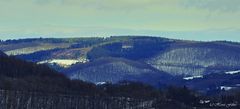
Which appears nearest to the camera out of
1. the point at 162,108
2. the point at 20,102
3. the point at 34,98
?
the point at 20,102

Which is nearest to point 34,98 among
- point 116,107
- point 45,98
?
point 45,98

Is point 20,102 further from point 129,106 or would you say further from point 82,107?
point 129,106

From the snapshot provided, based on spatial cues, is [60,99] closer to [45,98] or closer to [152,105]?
[45,98]

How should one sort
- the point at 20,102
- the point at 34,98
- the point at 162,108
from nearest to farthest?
the point at 20,102 → the point at 34,98 → the point at 162,108

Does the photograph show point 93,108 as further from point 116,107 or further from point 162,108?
point 162,108

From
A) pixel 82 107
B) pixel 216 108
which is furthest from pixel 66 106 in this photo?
pixel 216 108

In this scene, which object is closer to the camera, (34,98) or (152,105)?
(34,98)

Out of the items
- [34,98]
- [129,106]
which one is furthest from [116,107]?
[34,98]

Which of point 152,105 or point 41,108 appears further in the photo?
point 152,105
